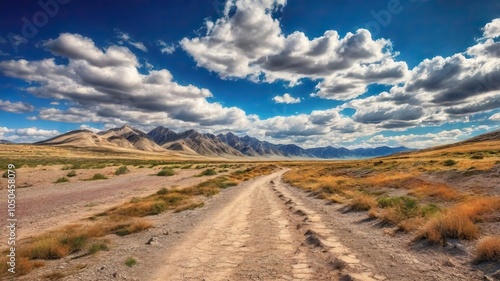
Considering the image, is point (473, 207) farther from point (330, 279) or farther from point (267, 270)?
point (267, 270)

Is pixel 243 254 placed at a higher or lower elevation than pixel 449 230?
lower

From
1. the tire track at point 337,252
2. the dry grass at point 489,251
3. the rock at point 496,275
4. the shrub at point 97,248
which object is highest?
the dry grass at point 489,251

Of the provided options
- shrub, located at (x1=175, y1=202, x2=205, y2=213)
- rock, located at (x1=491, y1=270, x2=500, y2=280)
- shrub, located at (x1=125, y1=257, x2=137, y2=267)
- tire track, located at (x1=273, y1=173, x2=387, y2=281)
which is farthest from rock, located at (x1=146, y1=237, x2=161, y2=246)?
rock, located at (x1=491, y1=270, x2=500, y2=280)

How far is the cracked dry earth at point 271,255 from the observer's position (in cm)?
788

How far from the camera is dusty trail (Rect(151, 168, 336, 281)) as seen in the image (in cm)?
801

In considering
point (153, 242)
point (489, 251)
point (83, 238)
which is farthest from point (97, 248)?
point (489, 251)

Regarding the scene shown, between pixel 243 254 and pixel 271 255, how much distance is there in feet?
3.12

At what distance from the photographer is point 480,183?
22.3 m

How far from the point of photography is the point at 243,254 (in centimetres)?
995

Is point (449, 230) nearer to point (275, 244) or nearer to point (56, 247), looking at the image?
point (275, 244)

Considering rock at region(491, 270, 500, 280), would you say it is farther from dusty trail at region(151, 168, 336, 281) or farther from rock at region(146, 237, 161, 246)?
rock at region(146, 237, 161, 246)

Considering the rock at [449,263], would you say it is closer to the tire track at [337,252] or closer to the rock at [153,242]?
the tire track at [337,252]

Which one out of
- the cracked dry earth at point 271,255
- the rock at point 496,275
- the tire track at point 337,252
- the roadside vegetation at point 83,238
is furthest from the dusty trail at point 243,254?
the rock at point 496,275

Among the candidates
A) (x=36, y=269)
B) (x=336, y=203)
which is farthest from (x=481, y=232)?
(x=36, y=269)
